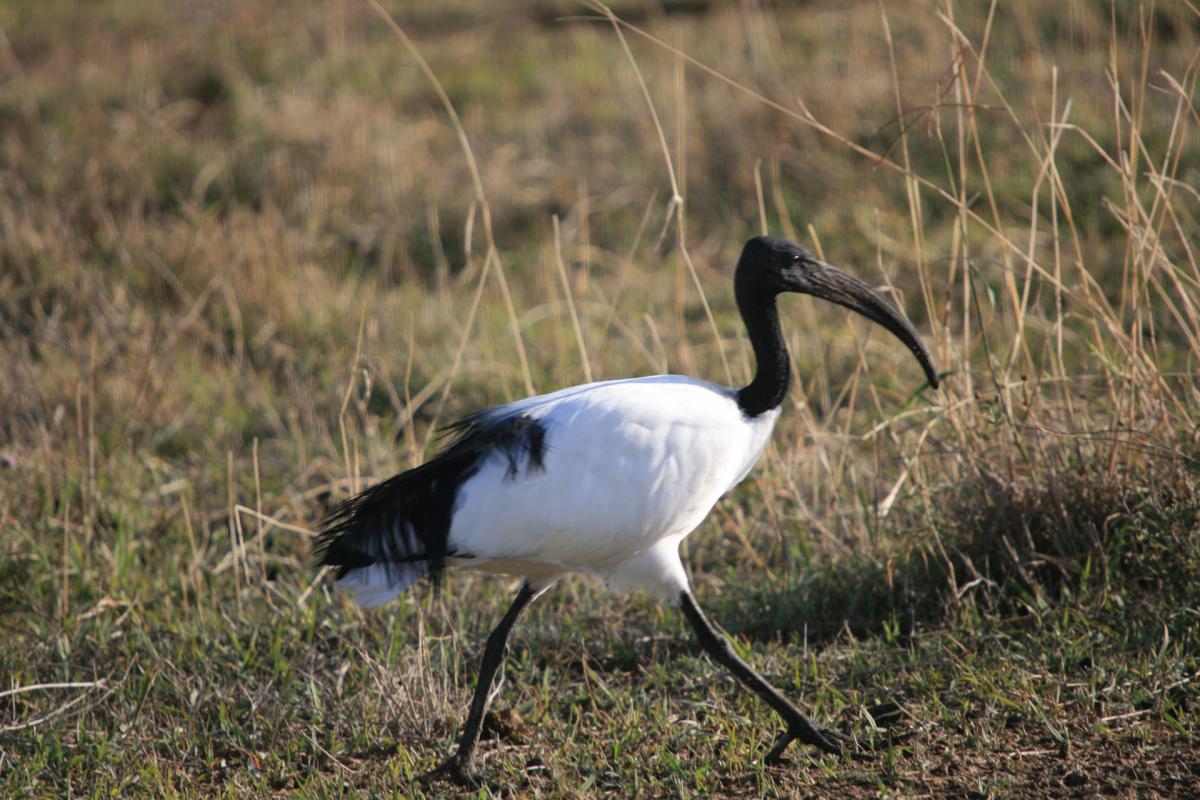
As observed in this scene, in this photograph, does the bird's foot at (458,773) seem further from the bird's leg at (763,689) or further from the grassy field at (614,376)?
the bird's leg at (763,689)

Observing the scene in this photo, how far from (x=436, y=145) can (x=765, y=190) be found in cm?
250

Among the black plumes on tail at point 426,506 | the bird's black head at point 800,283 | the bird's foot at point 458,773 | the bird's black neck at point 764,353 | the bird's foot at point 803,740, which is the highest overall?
the bird's black head at point 800,283

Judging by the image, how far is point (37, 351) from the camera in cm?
623

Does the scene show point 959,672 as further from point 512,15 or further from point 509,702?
point 512,15

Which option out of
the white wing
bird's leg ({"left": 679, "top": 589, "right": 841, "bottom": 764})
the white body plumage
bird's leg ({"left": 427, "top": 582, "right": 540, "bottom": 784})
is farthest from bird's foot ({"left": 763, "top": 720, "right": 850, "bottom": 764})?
bird's leg ({"left": 427, "top": 582, "right": 540, "bottom": 784})

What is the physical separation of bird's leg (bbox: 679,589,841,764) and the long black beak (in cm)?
93

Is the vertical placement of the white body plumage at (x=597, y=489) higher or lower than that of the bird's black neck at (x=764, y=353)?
lower

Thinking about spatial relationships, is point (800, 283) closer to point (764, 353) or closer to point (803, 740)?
point (764, 353)

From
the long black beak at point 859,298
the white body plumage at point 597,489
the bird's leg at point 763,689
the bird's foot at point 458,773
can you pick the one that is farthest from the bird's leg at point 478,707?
the long black beak at point 859,298

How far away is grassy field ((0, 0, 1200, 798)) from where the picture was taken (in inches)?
142

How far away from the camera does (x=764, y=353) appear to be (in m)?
3.56

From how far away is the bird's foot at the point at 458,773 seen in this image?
3.42 m

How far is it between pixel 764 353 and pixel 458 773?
1424 mm

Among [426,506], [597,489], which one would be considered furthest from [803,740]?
[426,506]
